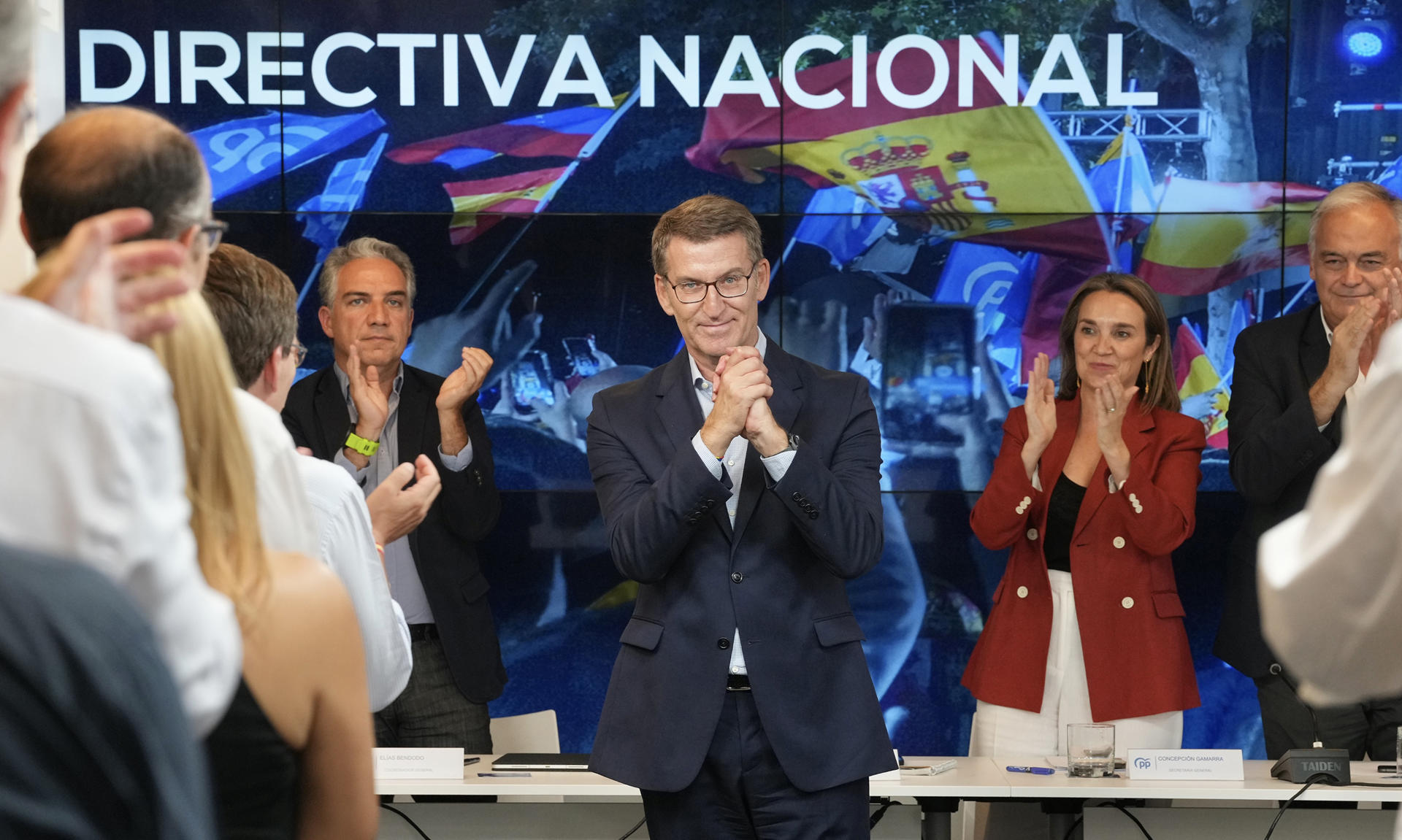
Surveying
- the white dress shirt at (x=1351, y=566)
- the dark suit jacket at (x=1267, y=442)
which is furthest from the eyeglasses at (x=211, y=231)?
the dark suit jacket at (x=1267, y=442)

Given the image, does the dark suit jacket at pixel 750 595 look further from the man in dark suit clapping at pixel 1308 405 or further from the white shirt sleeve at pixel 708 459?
the man in dark suit clapping at pixel 1308 405

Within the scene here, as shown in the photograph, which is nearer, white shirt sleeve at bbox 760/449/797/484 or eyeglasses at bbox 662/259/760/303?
white shirt sleeve at bbox 760/449/797/484

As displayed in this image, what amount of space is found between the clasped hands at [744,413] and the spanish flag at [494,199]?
257cm

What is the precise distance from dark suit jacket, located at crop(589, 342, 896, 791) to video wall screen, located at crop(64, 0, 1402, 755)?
2255 mm

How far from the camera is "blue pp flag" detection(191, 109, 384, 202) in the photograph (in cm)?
498

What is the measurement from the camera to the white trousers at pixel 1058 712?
3789mm

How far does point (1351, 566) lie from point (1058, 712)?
2.71m

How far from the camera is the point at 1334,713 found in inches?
148

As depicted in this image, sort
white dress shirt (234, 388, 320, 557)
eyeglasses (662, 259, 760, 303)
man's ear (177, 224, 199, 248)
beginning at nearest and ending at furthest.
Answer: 1. man's ear (177, 224, 199, 248)
2. white dress shirt (234, 388, 320, 557)
3. eyeglasses (662, 259, 760, 303)

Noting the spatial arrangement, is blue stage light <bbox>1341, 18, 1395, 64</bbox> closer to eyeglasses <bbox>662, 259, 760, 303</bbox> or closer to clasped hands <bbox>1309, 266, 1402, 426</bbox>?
clasped hands <bbox>1309, 266, 1402, 426</bbox>

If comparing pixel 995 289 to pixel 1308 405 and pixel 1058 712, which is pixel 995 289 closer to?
pixel 1308 405

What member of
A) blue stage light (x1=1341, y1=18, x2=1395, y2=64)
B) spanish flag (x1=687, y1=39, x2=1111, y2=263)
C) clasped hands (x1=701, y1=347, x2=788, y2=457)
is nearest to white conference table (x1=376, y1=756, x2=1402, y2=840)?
clasped hands (x1=701, y1=347, x2=788, y2=457)

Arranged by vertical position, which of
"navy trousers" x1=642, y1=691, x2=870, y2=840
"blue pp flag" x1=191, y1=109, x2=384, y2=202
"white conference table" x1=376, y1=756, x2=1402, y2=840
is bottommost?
"white conference table" x1=376, y1=756, x2=1402, y2=840

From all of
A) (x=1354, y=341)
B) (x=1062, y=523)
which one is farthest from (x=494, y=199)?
(x=1354, y=341)
